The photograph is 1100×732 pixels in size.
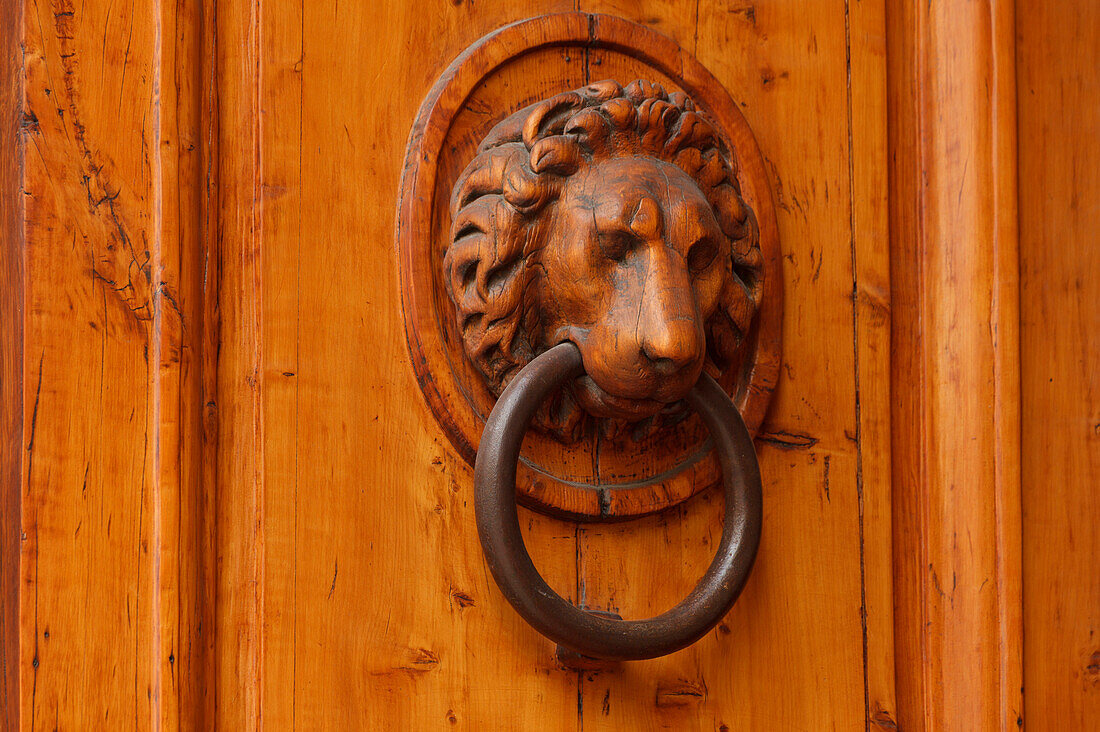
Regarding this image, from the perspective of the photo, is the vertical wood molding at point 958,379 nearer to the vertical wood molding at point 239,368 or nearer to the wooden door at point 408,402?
the wooden door at point 408,402

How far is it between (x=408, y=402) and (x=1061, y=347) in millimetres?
468

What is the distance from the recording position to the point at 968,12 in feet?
2.23

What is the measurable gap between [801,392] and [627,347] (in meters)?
0.19

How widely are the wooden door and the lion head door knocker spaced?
0.16 feet

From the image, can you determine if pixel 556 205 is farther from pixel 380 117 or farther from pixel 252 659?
pixel 252 659

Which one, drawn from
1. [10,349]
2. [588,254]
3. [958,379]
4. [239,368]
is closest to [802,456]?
[958,379]

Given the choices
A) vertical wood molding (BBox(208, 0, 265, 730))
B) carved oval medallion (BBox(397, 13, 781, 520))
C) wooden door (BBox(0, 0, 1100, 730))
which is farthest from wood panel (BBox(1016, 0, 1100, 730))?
vertical wood molding (BBox(208, 0, 265, 730))

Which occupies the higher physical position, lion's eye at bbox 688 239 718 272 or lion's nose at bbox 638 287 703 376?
lion's eye at bbox 688 239 718 272

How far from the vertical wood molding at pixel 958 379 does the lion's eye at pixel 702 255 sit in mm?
200

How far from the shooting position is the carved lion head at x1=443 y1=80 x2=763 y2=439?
54 cm

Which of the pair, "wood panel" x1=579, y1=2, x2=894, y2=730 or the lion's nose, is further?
"wood panel" x1=579, y1=2, x2=894, y2=730

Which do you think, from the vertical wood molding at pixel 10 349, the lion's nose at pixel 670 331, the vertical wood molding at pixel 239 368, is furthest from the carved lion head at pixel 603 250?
the vertical wood molding at pixel 10 349

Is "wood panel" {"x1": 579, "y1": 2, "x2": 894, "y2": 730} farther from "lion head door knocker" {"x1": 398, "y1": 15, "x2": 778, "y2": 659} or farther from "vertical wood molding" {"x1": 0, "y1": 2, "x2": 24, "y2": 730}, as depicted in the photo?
"vertical wood molding" {"x1": 0, "y1": 2, "x2": 24, "y2": 730}

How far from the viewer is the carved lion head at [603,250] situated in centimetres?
54
